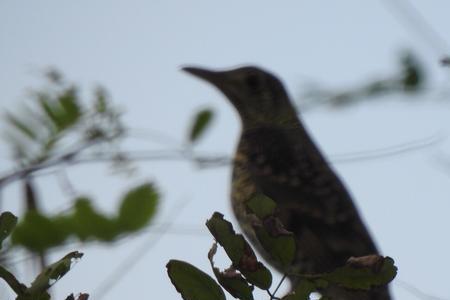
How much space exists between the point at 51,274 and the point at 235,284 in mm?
335

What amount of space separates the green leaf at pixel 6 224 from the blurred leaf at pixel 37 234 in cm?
4

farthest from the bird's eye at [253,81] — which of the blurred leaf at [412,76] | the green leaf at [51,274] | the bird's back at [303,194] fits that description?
the green leaf at [51,274]

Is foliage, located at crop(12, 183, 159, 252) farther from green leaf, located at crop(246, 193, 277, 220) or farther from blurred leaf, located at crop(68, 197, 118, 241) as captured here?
green leaf, located at crop(246, 193, 277, 220)

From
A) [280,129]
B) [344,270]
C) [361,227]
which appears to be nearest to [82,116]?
[344,270]

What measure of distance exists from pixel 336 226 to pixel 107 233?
3113 millimetres

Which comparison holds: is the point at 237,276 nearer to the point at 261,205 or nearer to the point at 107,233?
the point at 261,205

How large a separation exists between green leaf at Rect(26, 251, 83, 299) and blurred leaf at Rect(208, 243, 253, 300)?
262 millimetres

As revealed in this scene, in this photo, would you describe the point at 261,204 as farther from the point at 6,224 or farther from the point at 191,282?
the point at 6,224

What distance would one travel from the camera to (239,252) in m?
1.71

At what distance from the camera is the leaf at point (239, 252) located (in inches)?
66.5

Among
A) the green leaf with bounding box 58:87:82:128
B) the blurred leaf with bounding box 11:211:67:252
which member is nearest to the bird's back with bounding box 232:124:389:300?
the green leaf with bounding box 58:87:82:128

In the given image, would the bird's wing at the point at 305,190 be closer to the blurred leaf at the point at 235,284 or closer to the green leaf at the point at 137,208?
the blurred leaf at the point at 235,284

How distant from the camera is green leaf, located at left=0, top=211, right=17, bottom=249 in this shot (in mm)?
1536

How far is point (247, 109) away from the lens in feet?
18.9
